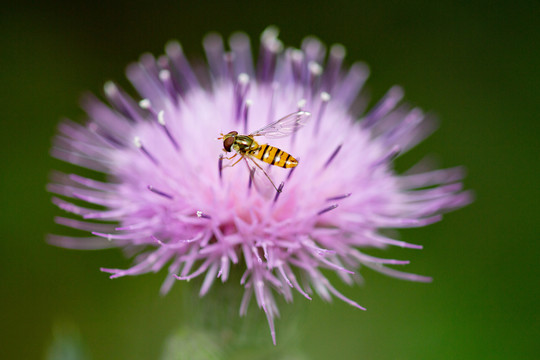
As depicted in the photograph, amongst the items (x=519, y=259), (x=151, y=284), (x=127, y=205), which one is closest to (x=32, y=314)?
(x=151, y=284)

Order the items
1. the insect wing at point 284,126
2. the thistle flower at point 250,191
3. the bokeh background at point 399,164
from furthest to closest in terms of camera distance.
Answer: the bokeh background at point 399,164 < the insect wing at point 284,126 < the thistle flower at point 250,191

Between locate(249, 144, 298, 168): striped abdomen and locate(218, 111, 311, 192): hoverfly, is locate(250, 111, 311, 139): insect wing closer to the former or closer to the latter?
locate(218, 111, 311, 192): hoverfly

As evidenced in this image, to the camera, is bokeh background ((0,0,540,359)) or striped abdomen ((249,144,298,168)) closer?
striped abdomen ((249,144,298,168))

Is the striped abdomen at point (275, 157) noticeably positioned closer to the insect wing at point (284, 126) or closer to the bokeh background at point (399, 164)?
the insect wing at point (284, 126)

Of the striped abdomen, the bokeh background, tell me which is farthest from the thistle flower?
the bokeh background

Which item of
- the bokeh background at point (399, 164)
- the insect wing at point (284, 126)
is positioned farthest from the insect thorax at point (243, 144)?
the bokeh background at point (399, 164)

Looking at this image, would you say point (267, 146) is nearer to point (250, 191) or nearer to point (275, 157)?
point (275, 157)
